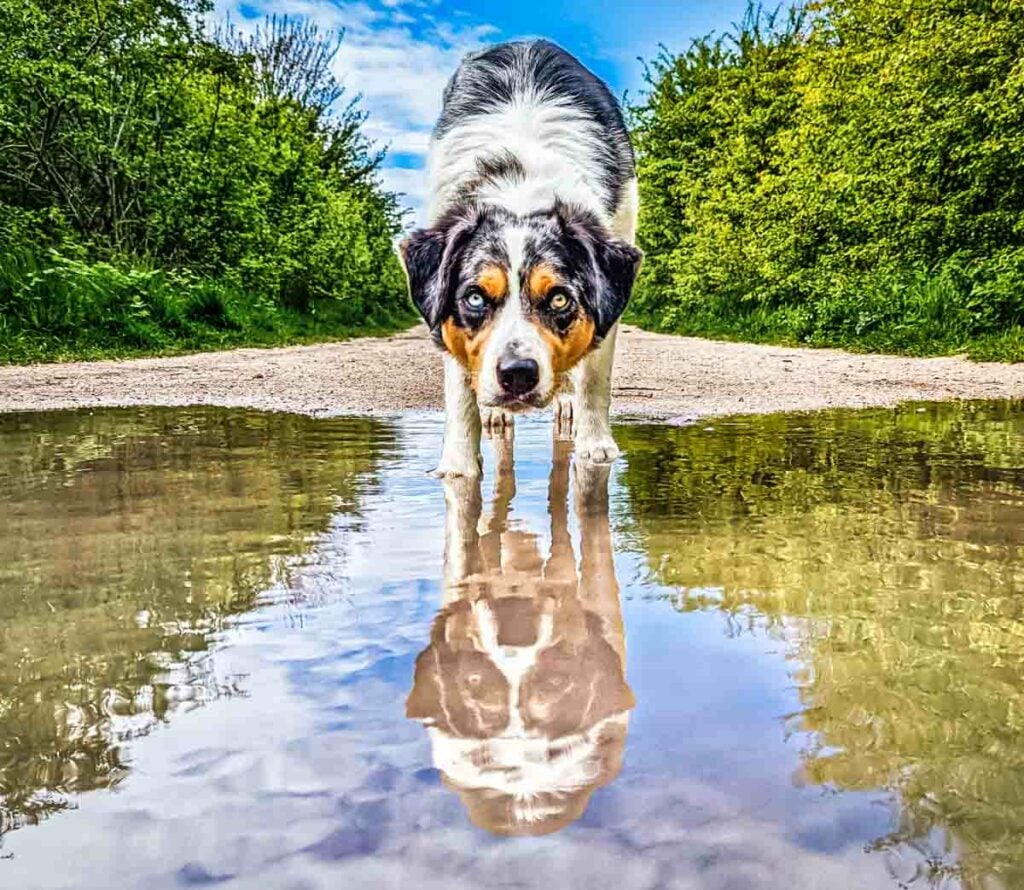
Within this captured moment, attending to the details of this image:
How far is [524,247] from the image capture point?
11.8 feet

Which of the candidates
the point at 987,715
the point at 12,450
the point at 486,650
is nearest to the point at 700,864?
the point at 987,715

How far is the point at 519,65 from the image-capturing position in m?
4.81

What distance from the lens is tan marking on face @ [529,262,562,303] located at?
11.5ft

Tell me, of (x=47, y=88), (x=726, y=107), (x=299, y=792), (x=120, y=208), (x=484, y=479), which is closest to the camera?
(x=299, y=792)

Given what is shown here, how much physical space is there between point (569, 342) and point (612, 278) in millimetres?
445

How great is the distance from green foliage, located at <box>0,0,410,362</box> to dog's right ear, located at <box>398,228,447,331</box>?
7672 millimetres

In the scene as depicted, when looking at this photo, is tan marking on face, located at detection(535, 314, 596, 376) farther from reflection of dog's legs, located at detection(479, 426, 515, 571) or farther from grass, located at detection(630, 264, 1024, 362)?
grass, located at detection(630, 264, 1024, 362)

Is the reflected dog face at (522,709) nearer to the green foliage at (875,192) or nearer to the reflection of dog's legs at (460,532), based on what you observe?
the reflection of dog's legs at (460,532)

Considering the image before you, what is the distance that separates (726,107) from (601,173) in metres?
22.3

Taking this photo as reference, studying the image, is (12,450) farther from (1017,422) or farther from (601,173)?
(1017,422)

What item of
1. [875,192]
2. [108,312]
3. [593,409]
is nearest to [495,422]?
[593,409]

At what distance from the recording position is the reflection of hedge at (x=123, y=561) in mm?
→ 1277

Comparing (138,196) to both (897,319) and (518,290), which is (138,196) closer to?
(897,319)

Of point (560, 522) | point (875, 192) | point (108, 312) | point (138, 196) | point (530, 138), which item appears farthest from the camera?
point (138, 196)
